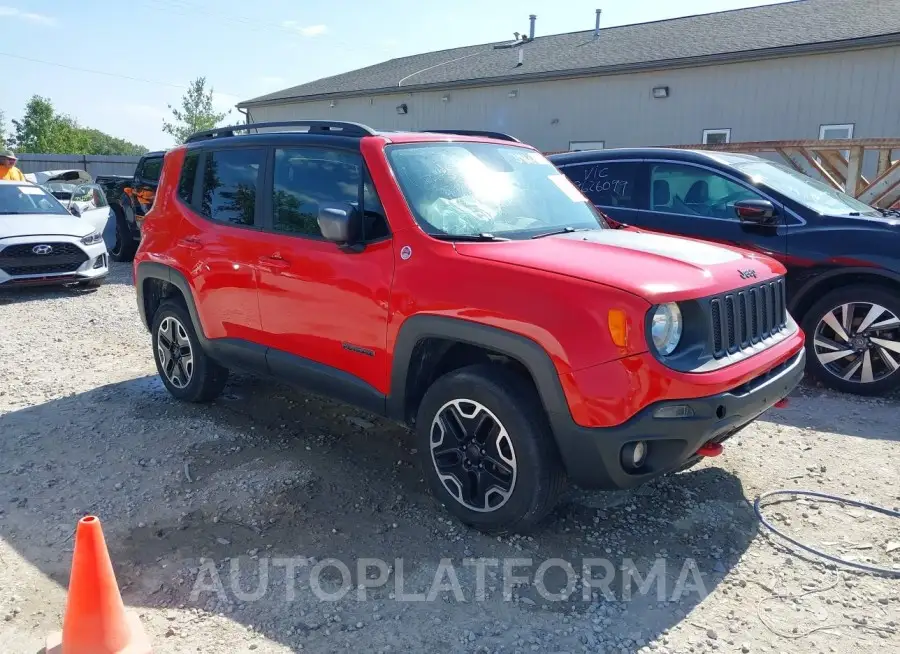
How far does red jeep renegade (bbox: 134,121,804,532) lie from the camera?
2756 millimetres

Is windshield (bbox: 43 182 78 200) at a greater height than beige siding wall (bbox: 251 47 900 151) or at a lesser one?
lesser

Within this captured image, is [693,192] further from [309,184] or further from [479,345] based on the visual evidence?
[479,345]

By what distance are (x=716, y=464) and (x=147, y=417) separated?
380cm

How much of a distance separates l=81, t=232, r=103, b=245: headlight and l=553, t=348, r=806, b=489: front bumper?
29.4ft

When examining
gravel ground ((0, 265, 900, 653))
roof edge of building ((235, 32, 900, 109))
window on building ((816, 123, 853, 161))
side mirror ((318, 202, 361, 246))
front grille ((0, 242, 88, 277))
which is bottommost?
gravel ground ((0, 265, 900, 653))

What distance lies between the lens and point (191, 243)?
4.65 metres

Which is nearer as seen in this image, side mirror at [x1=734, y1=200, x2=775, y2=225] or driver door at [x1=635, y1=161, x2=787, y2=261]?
side mirror at [x1=734, y1=200, x2=775, y2=225]

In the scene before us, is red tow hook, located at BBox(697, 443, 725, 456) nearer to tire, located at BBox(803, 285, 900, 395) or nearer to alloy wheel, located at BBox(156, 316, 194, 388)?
tire, located at BBox(803, 285, 900, 395)

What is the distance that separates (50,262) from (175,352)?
5.44 m

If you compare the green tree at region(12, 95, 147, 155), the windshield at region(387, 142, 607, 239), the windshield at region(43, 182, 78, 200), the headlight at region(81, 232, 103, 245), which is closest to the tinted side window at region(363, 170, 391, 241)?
the windshield at region(387, 142, 607, 239)

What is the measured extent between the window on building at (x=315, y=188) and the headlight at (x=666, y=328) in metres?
1.43

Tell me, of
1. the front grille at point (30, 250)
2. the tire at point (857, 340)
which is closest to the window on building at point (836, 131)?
the tire at point (857, 340)

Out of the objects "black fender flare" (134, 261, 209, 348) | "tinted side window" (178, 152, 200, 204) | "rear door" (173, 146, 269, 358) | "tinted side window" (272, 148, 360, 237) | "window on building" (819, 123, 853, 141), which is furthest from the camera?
"window on building" (819, 123, 853, 141)

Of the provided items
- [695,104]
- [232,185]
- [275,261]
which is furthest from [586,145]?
[275,261]
